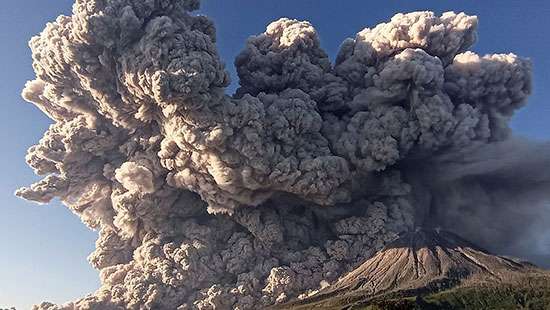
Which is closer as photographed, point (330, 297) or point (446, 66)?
point (330, 297)

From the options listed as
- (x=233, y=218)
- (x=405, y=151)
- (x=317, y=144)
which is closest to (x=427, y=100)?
(x=405, y=151)

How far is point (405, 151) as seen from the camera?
1855 inches

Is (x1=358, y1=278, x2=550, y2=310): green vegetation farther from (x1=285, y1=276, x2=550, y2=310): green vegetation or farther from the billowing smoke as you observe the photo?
the billowing smoke

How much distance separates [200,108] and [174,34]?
5029 millimetres

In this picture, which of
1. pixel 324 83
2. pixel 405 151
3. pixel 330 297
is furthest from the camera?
pixel 324 83

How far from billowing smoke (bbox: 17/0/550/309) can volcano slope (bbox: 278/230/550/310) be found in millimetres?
1736

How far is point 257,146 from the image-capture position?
1752 inches

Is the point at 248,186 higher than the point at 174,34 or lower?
lower

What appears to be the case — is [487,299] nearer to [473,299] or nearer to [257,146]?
[473,299]

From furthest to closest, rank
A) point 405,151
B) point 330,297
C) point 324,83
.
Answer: point 324,83 < point 405,151 < point 330,297

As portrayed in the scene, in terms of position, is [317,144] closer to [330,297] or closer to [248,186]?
[248,186]

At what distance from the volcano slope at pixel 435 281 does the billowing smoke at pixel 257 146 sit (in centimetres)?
174

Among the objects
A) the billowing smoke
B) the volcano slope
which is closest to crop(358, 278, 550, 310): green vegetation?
the volcano slope

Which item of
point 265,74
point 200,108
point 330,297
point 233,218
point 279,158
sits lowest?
point 330,297
